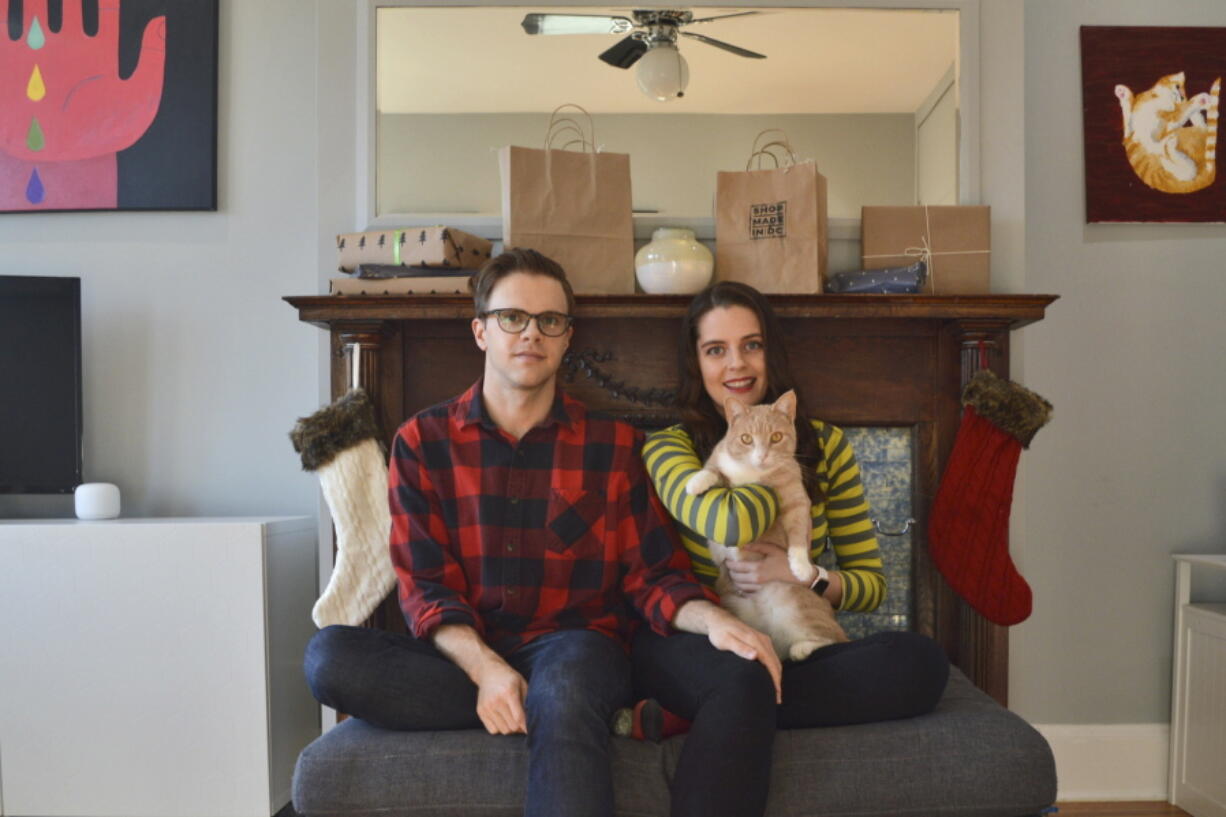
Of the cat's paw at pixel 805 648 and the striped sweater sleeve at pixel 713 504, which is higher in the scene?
the striped sweater sleeve at pixel 713 504

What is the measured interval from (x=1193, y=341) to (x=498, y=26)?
1.99m

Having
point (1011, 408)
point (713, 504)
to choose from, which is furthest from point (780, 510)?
point (1011, 408)

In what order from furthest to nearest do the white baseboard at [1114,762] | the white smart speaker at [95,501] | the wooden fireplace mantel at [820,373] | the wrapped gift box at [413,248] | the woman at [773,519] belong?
the white baseboard at [1114,762] → the white smart speaker at [95,501] → the wooden fireplace mantel at [820,373] → the wrapped gift box at [413,248] → the woman at [773,519]

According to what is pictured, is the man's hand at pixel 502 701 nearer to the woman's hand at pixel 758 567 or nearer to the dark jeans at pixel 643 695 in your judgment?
the dark jeans at pixel 643 695

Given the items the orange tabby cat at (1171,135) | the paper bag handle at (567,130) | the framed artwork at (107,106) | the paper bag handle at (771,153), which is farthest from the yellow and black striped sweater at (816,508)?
the framed artwork at (107,106)

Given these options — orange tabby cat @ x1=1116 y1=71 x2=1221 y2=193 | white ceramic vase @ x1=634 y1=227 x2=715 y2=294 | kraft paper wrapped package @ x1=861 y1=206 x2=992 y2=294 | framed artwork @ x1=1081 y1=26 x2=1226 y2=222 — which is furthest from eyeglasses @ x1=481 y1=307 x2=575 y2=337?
orange tabby cat @ x1=1116 y1=71 x2=1221 y2=193

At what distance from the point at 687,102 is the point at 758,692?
151 centimetres

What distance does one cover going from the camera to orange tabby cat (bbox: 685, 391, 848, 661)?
1639 millimetres

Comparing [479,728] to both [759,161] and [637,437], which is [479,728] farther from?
[759,161]

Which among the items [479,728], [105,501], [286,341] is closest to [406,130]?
[286,341]

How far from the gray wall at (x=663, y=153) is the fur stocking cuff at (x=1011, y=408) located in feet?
1.82

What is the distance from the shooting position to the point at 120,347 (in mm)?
2469

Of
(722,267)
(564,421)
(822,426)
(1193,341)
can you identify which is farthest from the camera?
(1193,341)

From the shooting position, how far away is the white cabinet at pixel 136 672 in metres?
1.99
